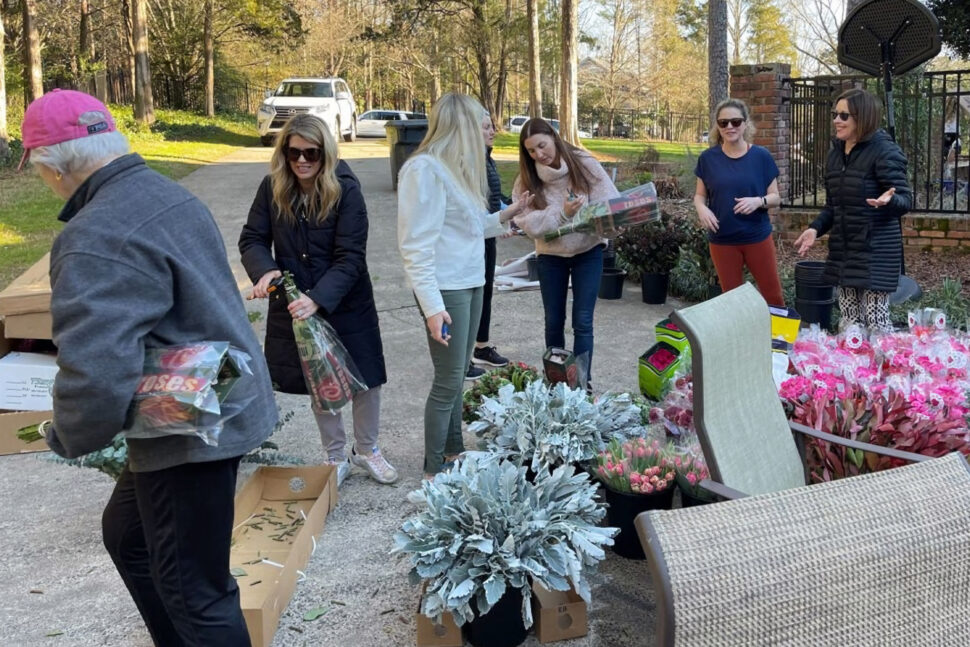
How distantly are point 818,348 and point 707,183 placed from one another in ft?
6.43

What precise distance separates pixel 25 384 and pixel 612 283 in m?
4.66

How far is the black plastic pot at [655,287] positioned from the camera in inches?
290

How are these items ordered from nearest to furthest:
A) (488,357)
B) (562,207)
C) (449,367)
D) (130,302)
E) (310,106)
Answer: (130,302) → (449,367) → (562,207) → (488,357) → (310,106)

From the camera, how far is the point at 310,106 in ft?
72.5

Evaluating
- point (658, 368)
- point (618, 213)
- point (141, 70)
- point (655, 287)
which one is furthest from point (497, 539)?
point (141, 70)

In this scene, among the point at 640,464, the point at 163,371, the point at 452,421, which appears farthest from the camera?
the point at 452,421

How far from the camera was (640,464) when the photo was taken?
10.9ft

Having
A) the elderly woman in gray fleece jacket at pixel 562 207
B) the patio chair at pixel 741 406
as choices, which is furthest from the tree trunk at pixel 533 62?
the patio chair at pixel 741 406

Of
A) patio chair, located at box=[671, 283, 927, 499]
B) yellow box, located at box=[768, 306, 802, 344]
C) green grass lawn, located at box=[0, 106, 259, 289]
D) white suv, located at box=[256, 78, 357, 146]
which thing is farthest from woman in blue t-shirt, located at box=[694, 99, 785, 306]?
white suv, located at box=[256, 78, 357, 146]

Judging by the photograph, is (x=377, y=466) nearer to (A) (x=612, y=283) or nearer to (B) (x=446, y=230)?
(B) (x=446, y=230)

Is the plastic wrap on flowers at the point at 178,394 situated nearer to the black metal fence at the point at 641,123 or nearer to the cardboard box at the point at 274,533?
the cardboard box at the point at 274,533

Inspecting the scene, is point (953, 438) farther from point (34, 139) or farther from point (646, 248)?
point (646, 248)

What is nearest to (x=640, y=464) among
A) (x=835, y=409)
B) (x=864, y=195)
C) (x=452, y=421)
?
(x=835, y=409)

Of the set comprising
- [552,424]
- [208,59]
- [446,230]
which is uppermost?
[208,59]
